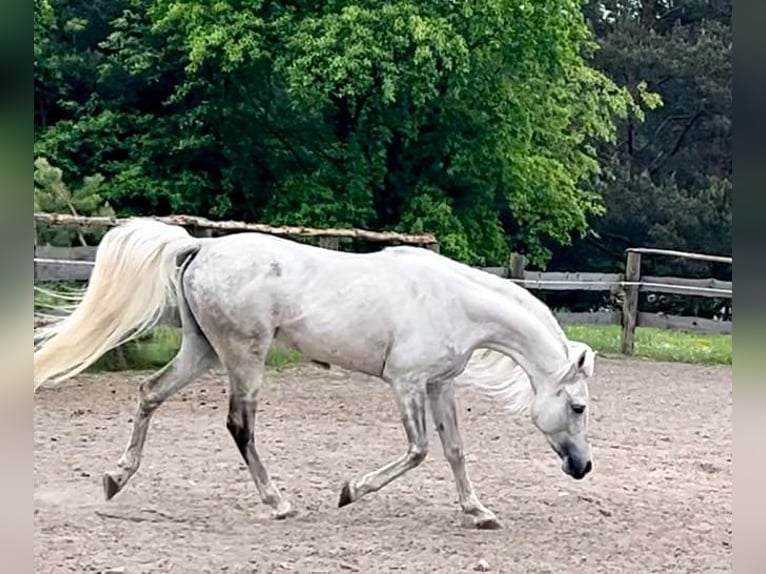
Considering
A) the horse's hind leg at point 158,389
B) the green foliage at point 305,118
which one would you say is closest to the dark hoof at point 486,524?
the horse's hind leg at point 158,389

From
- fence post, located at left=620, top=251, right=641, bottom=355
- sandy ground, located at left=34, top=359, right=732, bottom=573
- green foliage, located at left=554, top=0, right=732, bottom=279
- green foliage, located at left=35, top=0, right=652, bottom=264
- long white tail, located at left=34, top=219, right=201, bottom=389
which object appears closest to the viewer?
sandy ground, located at left=34, top=359, right=732, bottom=573

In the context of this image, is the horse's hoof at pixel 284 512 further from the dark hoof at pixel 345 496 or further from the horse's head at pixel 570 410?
the horse's head at pixel 570 410

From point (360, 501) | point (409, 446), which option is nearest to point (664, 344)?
point (360, 501)

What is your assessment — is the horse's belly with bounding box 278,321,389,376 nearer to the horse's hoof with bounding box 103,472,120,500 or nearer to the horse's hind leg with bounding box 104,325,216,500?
the horse's hind leg with bounding box 104,325,216,500

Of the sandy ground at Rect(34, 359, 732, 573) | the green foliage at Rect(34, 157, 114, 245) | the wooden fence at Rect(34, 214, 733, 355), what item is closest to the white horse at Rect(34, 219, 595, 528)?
the sandy ground at Rect(34, 359, 732, 573)

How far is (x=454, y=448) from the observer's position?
10.2 ft

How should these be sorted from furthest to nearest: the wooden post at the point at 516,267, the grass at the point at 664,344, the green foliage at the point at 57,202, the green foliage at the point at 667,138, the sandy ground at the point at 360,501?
1. the green foliage at the point at 667,138
2. the wooden post at the point at 516,267
3. the grass at the point at 664,344
4. the green foliage at the point at 57,202
5. the sandy ground at the point at 360,501

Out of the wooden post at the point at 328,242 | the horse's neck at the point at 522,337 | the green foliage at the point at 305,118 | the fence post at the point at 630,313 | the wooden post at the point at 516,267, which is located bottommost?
the fence post at the point at 630,313

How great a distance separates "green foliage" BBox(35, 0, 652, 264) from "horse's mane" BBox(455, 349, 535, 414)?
5724 mm

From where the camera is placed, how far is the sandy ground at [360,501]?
2.69m

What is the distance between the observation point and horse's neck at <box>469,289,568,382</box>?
119 inches

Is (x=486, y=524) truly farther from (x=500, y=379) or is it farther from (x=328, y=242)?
(x=328, y=242)
